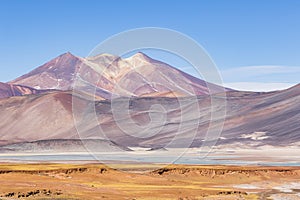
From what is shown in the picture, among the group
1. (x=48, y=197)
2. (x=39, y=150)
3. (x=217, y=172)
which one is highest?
(x=39, y=150)

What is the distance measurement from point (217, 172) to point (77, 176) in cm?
2000

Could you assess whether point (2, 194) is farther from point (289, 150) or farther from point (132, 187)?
point (289, 150)

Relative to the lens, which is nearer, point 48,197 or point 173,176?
point 48,197

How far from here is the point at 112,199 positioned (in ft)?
145

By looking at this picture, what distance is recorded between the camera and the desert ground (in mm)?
47844

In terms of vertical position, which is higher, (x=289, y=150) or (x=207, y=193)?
(x=289, y=150)

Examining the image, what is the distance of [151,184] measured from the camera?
206ft

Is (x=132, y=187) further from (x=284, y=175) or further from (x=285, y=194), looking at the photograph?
(x=284, y=175)

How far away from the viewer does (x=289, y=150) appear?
188 meters

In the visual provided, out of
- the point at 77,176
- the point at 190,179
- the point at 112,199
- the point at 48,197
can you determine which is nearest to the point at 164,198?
the point at 112,199

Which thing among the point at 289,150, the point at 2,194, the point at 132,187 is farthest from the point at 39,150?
the point at 2,194

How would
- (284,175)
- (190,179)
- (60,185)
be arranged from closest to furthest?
(60,185) < (190,179) < (284,175)

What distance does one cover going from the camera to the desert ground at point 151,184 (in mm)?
47844

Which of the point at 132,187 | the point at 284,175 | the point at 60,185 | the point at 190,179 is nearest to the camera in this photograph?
the point at 60,185
